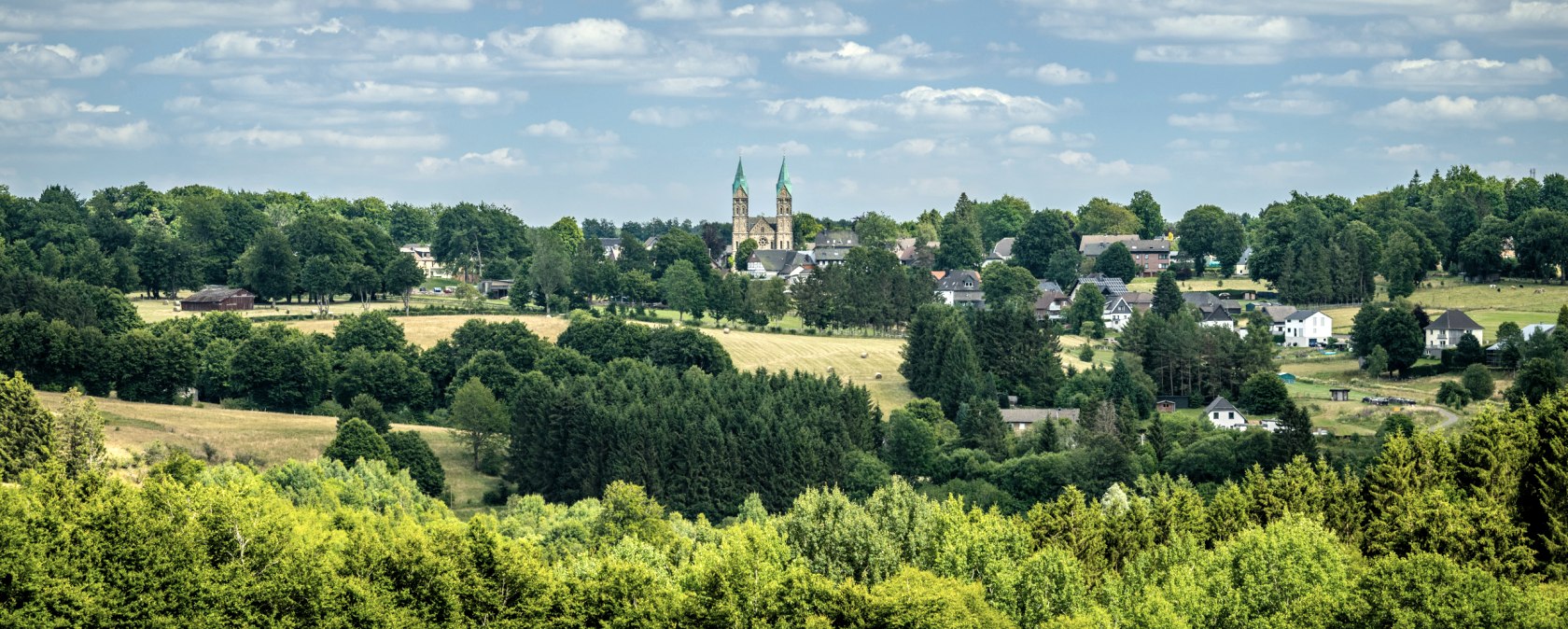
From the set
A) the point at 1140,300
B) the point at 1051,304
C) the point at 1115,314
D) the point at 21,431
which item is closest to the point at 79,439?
the point at 21,431

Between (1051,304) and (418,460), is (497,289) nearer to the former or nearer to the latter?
(1051,304)

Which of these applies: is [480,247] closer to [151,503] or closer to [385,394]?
[385,394]

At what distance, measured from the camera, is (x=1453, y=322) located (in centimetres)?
11356

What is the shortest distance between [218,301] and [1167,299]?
78.5m

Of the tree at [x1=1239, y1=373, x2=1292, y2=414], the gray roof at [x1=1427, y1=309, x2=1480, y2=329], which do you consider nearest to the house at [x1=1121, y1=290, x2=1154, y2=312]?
the gray roof at [x1=1427, y1=309, x2=1480, y2=329]

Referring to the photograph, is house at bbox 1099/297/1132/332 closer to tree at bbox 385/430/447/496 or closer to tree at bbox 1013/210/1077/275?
tree at bbox 1013/210/1077/275

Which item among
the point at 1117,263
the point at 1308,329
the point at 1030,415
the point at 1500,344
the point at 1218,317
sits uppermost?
the point at 1117,263

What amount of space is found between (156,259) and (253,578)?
10942 cm

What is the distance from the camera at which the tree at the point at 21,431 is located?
65312 millimetres

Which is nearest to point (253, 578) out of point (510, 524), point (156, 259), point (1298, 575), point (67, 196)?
A: point (510, 524)

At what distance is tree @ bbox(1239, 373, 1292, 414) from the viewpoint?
326ft

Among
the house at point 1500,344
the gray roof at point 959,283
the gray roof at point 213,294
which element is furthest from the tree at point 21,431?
the gray roof at point 959,283

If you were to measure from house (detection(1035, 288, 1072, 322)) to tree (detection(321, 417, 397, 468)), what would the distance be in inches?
2752

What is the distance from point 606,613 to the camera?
44750 millimetres
